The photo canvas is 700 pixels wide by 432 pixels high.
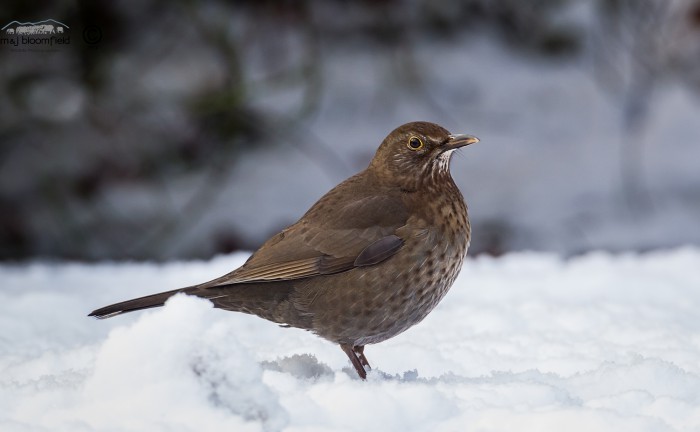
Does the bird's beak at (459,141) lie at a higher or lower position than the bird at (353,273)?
higher

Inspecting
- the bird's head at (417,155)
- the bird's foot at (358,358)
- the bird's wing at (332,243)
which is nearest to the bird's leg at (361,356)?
the bird's foot at (358,358)

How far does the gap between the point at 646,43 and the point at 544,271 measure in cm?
300

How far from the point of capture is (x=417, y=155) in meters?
3.20

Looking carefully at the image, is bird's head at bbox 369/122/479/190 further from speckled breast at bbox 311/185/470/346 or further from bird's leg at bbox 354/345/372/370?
bird's leg at bbox 354/345/372/370

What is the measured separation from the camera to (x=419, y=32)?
6551 mm

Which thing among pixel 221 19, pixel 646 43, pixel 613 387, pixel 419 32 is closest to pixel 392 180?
pixel 613 387

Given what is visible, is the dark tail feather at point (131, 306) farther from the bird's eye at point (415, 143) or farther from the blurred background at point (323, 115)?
the blurred background at point (323, 115)

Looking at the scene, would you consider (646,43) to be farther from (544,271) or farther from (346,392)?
(346,392)

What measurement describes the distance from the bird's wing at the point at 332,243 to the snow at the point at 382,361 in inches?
9.0

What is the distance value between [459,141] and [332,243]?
1.76 ft

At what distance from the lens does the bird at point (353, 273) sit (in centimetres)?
290

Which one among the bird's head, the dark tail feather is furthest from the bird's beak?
the dark tail feather

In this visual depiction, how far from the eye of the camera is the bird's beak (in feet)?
10.2

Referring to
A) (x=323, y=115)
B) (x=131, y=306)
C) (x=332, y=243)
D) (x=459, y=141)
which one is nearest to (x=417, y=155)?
(x=459, y=141)
